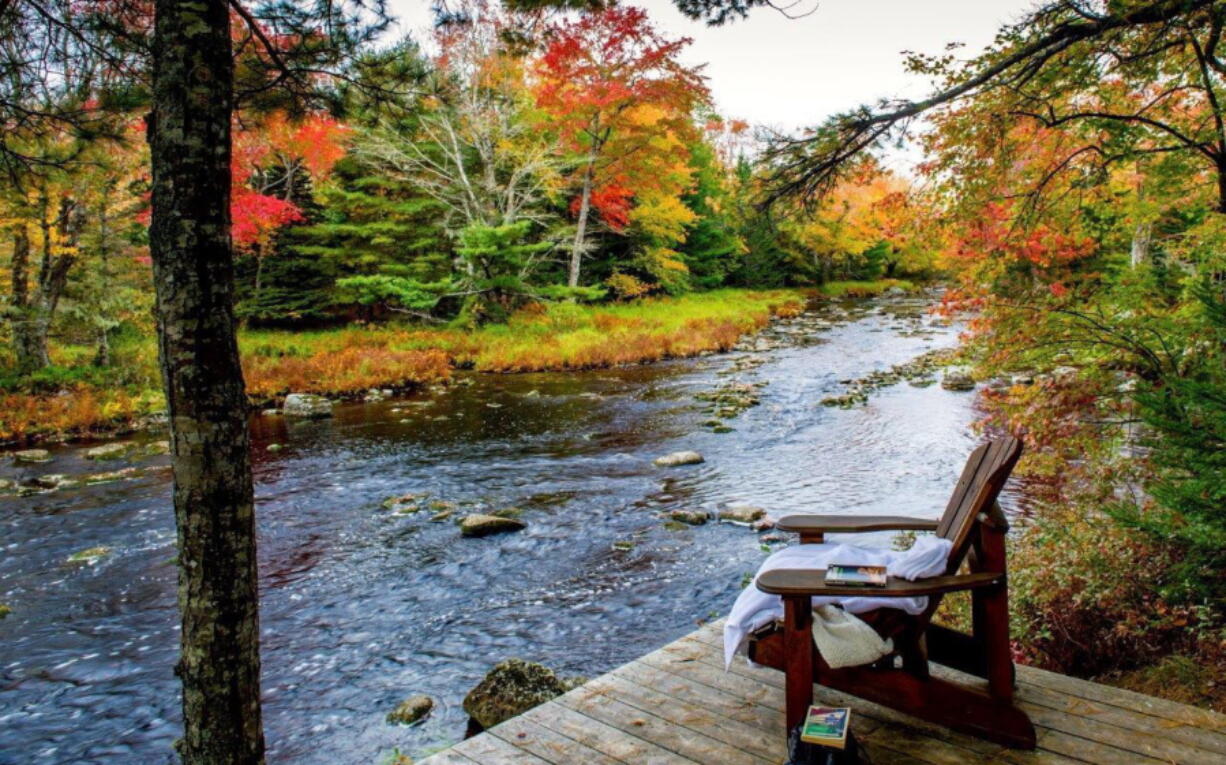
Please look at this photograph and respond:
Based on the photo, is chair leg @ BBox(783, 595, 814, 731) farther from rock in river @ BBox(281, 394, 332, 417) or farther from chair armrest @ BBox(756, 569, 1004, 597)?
rock in river @ BBox(281, 394, 332, 417)

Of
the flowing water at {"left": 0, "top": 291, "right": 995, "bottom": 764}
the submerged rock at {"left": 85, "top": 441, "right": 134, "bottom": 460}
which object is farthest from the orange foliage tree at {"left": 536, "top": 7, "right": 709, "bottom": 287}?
the submerged rock at {"left": 85, "top": 441, "right": 134, "bottom": 460}

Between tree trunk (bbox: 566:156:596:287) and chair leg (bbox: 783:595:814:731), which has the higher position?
tree trunk (bbox: 566:156:596:287)

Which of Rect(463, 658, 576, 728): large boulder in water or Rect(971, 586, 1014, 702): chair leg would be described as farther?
Rect(463, 658, 576, 728): large boulder in water

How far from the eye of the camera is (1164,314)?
4.53 metres

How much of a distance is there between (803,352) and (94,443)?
16.0 meters

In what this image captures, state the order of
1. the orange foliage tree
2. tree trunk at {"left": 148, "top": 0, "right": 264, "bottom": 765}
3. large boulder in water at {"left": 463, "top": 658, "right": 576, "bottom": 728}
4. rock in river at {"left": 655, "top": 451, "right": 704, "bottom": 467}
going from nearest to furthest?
A: tree trunk at {"left": 148, "top": 0, "right": 264, "bottom": 765} → large boulder in water at {"left": 463, "top": 658, "right": 576, "bottom": 728} → rock in river at {"left": 655, "top": 451, "right": 704, "bottom": 467} → the orange foliage tree

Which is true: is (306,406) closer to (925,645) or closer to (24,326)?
(24,326)

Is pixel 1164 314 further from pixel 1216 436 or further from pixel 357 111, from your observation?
pixel 357 111

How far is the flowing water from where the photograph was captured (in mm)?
4656

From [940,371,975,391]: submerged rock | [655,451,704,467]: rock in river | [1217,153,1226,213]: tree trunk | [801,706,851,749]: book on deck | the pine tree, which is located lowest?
A: [655,451,704,467]: rock in river

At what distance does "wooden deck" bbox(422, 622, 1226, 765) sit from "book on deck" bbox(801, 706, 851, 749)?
28 centimetres

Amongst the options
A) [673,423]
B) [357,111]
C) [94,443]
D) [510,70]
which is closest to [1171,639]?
[357,111]

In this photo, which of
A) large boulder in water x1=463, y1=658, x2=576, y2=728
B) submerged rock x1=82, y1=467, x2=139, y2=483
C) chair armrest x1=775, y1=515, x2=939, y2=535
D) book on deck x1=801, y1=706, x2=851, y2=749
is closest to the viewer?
book on deck x1=801, y1=706, x2=851, y2=749

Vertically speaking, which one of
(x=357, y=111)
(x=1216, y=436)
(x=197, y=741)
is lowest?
(x=197, y=741)
